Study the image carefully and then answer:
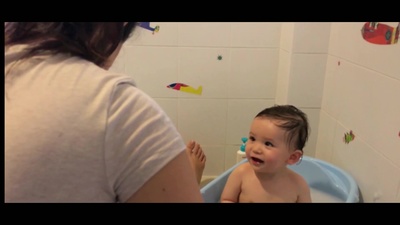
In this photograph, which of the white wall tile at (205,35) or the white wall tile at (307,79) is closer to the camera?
the white wall tile at (307,79)

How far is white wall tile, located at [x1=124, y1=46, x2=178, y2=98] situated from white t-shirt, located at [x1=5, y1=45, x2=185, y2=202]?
4.13ft

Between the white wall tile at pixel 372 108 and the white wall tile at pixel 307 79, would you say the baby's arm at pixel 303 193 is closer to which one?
the white wall tile at pixel 372 108

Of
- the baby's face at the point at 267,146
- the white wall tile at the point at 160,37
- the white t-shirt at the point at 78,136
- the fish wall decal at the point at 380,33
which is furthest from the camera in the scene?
the white wall tile at the point at 160,37

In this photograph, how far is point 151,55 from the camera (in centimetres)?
163

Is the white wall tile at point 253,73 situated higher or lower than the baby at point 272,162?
higher

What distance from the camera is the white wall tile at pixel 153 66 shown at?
162 cm

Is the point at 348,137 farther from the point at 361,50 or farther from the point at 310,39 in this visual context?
the point at 310,39

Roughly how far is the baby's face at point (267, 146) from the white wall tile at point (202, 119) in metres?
0.56

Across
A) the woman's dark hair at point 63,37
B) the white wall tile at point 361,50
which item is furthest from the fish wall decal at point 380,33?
the woman's dark hair at point 63,37

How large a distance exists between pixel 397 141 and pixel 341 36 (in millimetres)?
502

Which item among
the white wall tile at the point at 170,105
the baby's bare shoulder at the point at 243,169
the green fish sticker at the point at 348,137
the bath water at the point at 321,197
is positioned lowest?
the bath water at the point at 321,197

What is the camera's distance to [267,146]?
1115 millimetres

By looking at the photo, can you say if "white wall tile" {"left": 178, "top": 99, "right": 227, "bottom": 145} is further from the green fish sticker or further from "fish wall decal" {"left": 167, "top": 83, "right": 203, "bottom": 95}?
the green fish sticker
